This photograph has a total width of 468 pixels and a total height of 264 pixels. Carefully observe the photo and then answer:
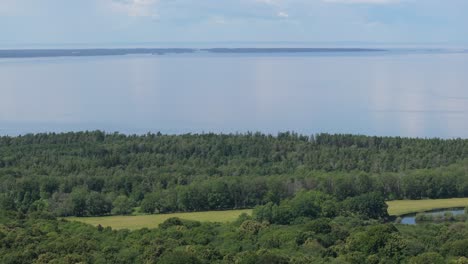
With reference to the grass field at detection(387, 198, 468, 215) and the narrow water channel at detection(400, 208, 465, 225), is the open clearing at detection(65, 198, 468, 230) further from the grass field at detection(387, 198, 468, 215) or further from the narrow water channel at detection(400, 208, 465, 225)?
the narrow water channel at detection(400, 208, 465, 225)

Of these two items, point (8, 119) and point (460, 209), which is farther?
point (8, 119)

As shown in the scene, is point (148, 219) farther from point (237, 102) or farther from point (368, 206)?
point (237, 102)

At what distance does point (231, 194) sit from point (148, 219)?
20.2ft

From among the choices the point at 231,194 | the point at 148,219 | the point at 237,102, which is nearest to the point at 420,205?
the point at 231,194

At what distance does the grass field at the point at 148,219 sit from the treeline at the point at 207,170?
1.34m

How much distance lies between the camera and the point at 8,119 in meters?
86.2

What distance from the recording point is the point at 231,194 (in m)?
41.4

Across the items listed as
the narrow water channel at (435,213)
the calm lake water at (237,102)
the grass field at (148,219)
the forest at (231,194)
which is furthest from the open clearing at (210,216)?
the calm lake water at (237,102)

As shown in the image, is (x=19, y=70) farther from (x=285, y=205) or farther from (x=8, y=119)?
(x=285, y=205)

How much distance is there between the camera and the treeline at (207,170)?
133 ft

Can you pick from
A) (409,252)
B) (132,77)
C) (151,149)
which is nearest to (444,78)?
(132,77)

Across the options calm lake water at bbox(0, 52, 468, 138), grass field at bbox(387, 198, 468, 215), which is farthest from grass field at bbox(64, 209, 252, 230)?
calm lake water at bbox(0, 52, 468, 138)

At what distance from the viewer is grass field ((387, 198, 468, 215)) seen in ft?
131

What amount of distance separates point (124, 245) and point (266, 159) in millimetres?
29482
